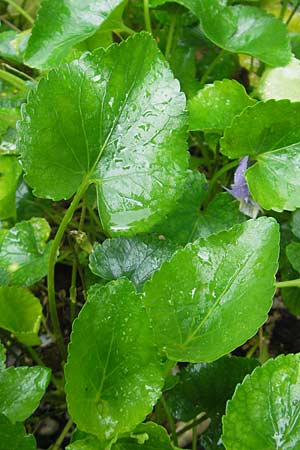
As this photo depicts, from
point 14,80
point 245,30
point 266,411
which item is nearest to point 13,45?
point 14,80

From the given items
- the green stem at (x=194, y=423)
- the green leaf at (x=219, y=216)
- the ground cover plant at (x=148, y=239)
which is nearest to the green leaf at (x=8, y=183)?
the ground cover plant at (x=148, y=239)

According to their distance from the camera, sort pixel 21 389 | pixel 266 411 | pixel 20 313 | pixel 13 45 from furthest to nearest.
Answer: pixel 13 45 < pixel 20 313 < pixel 21 389 < pixel 266 411

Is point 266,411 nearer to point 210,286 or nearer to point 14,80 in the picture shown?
point 210,286

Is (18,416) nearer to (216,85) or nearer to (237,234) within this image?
(237,234)

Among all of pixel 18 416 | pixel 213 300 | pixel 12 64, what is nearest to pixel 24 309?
pixel 18 416

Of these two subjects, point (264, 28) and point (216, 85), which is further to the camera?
point (264, 28)

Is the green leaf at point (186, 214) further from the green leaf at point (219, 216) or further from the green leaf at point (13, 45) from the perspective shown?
the green leaf at point (13, 45)
